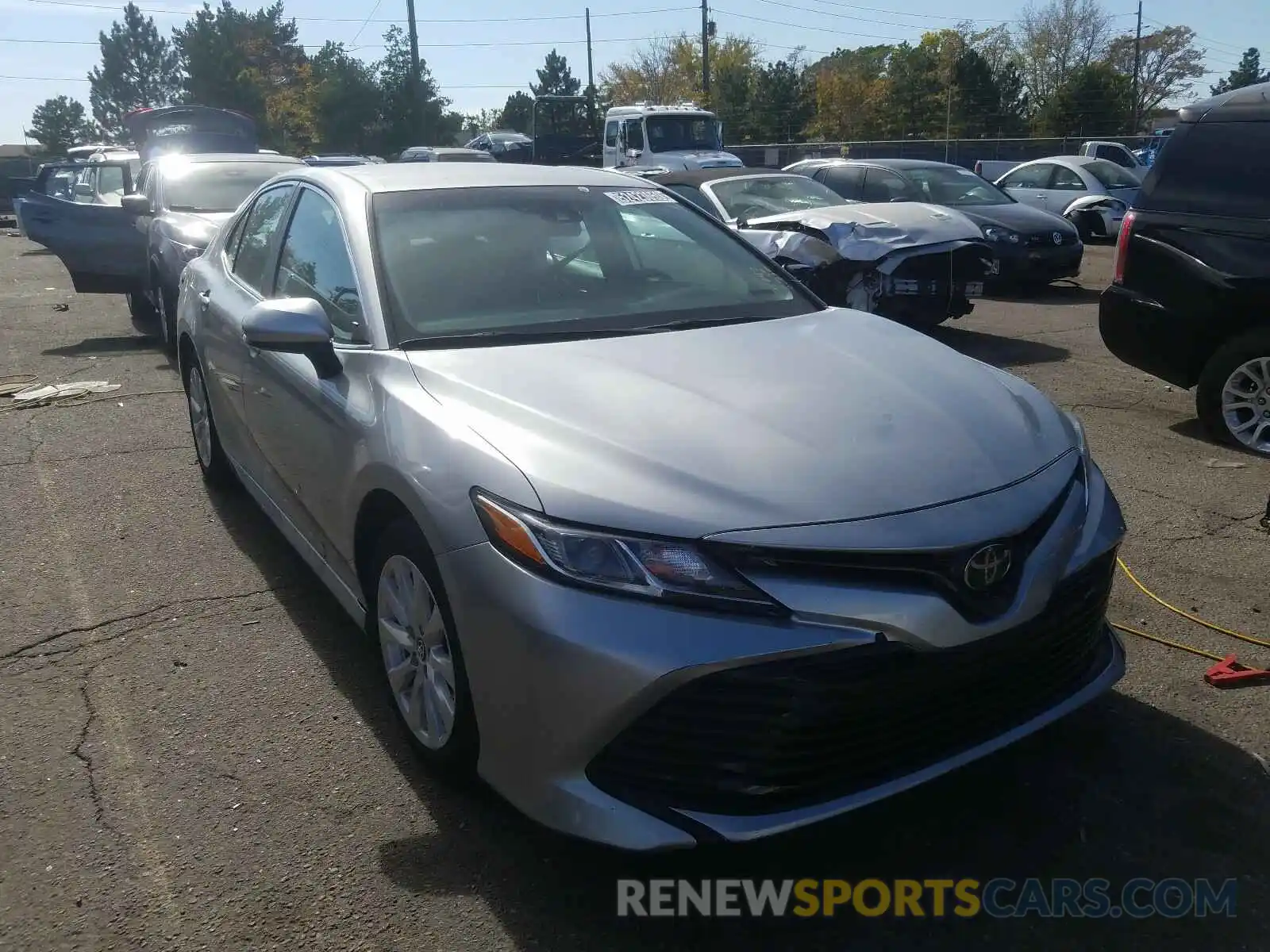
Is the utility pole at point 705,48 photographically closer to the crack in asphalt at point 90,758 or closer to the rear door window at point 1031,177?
the rear door window at point 1031,177

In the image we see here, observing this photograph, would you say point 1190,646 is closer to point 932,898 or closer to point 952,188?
point 932,898

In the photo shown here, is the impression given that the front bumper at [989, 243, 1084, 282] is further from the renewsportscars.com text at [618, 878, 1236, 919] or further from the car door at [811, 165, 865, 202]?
the renewsportscars.com text at [618, 878, 1236, 919]

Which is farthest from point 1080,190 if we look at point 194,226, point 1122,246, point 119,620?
point 119,620

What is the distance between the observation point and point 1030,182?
18.4 meters

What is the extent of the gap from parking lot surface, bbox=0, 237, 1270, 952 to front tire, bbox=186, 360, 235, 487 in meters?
0.53

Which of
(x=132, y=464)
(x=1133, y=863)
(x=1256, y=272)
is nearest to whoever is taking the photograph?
(x=1133, y=863)

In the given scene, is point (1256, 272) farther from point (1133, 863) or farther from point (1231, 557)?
point (1133, 863)

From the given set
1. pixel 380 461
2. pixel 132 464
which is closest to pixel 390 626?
pixel 380 461

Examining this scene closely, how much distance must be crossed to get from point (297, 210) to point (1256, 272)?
4.70 meters

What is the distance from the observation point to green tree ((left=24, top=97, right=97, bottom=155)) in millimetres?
87938

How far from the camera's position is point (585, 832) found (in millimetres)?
2396

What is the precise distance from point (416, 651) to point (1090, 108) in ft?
154

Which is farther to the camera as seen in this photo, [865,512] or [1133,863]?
[1133,863]

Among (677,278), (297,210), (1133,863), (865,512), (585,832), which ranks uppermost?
(297,210)
